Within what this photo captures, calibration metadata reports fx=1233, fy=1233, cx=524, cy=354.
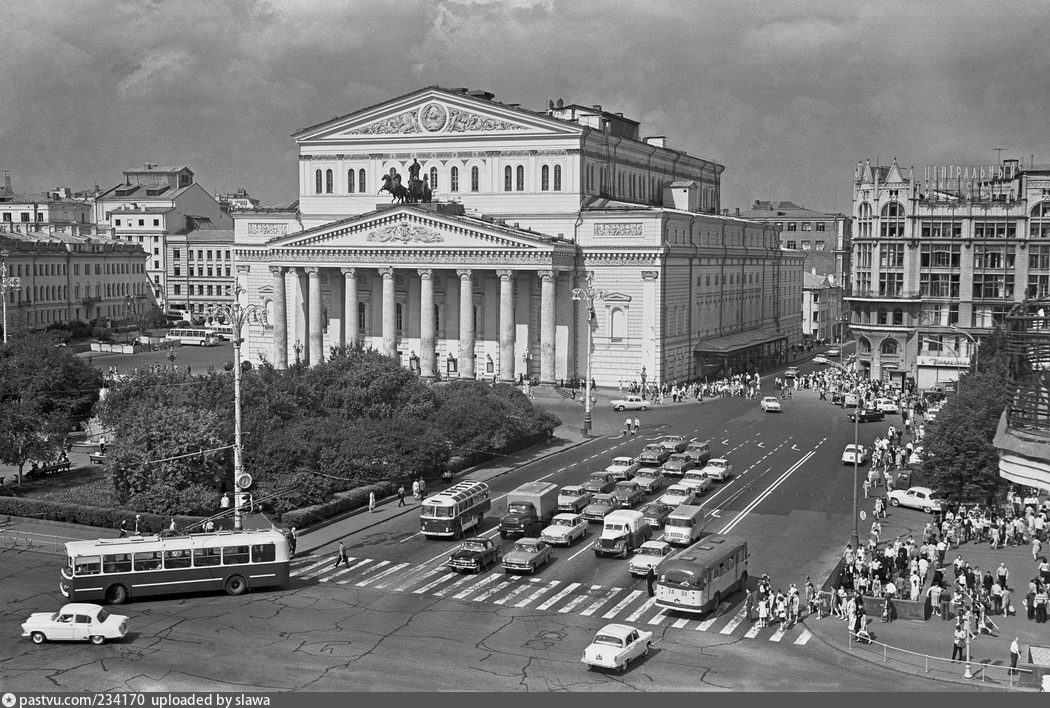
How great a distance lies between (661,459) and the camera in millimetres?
70062

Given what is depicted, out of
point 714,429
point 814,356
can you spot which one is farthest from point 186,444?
point 814,356

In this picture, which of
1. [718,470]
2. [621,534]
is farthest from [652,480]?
[621,534]

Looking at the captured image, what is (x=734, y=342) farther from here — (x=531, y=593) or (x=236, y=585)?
(x=236, y=585)

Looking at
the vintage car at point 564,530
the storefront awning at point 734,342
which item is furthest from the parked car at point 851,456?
the storefront awning at point 734,342

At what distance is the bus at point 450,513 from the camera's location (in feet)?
177

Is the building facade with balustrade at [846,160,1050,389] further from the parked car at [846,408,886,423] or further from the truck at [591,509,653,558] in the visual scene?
the truck at [591,509,653,558]

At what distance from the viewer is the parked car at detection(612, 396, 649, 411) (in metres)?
95.1

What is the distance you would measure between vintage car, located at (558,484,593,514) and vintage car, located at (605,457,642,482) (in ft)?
18.2

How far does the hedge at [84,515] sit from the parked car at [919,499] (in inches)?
1326

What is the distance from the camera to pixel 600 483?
62188 millimetres

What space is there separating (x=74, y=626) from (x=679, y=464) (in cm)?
3766

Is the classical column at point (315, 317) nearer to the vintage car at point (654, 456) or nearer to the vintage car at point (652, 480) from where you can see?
the vintage car at point (654, 456)

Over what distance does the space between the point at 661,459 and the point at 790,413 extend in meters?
26.3

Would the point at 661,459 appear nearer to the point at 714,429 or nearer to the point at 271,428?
the point at 714,429
